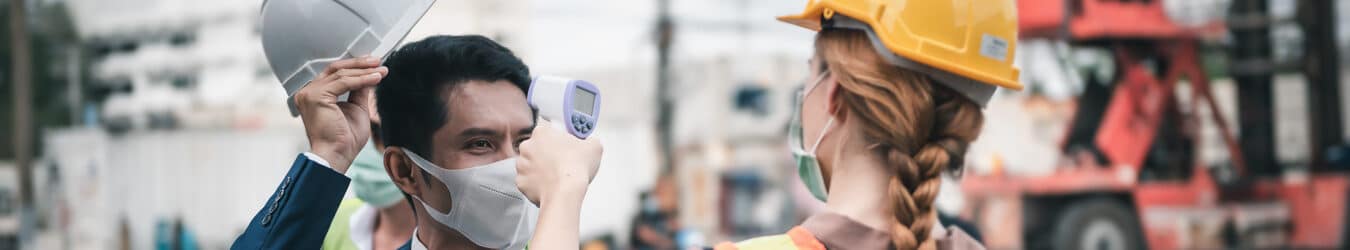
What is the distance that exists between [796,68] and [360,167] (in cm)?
2005

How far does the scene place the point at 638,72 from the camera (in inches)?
825

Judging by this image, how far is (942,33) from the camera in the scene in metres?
2.15

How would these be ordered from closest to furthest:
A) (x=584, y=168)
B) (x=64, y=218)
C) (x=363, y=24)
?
(x=584, y=168) → (x=363, y=24) → (x=64, y=218)

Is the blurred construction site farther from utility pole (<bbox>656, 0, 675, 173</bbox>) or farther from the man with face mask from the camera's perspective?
the man with face mask

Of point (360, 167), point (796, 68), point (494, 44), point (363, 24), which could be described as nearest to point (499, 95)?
point (494, 44)

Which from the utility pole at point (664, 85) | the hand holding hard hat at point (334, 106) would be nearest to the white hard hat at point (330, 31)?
the hand holding hard hat at point (334, 106)

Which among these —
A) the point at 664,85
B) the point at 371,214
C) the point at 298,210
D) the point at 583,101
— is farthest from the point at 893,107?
the point at 664,85

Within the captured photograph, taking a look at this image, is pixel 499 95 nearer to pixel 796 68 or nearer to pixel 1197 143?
pixel 1197 143

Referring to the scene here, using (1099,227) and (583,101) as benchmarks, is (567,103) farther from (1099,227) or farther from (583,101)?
(1099,227)

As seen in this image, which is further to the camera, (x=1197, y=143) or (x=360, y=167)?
(x=1197, y=143)

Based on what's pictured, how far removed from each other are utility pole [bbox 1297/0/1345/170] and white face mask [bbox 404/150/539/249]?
12.0 metres

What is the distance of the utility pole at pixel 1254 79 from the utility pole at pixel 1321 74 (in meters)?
0.35

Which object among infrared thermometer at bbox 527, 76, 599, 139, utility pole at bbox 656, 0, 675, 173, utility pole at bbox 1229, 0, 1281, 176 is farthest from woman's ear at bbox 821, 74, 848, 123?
utility pole at bbox 656, 0, 675, 173

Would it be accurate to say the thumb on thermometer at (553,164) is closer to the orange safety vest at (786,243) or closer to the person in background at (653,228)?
the orange safety vest at (786,243)
